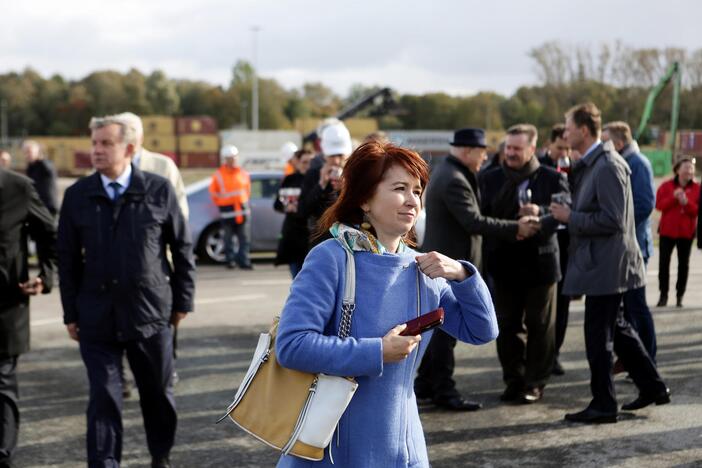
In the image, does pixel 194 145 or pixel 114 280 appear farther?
pixel 194 145

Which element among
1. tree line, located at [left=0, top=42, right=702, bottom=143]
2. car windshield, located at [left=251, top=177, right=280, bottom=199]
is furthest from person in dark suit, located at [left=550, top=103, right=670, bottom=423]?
tree line, located at [left=0, top=42, right=702, bottom=143]

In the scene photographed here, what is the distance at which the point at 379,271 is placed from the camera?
2.64 meters

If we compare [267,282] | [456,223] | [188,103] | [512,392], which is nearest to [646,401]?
[512,392]

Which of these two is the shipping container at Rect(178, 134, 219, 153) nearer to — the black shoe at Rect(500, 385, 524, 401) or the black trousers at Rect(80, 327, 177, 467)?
the black shoe at Rect(500, 385, 524, 401)

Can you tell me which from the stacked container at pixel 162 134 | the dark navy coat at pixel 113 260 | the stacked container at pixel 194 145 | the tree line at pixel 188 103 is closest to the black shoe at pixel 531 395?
the dark navy coat at pixel 113 260

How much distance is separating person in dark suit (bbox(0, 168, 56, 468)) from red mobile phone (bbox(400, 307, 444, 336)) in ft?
9.82

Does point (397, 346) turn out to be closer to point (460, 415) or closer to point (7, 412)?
point (7, 412)

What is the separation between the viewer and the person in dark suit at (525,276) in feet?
20.9

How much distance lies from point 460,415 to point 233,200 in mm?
8824

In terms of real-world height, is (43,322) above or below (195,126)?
below

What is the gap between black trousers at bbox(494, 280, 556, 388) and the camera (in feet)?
20.9

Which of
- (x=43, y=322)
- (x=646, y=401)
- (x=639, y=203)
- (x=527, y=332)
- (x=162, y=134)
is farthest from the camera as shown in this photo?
(x=162, y=134)

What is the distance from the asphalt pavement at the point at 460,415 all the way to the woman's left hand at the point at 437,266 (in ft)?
8.77

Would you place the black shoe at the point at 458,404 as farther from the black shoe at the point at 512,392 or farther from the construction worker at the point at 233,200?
the construction worker at the point at 233,200
